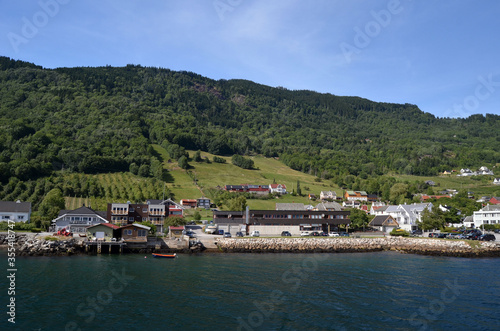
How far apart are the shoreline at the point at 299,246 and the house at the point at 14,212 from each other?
1664 centimetres

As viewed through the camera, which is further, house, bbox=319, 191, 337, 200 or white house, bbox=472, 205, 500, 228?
house, bbox=319, 191, 337, 200

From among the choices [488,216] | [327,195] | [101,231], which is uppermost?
[327,195]

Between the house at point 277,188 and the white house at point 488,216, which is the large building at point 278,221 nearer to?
the white house at point 488,216

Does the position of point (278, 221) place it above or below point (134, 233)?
above

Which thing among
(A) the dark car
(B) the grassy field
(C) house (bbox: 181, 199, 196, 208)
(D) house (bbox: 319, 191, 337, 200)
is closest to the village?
(C) house (bbox: 181, 199, 196, 208)

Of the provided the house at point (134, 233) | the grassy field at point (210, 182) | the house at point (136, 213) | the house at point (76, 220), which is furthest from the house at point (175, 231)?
the grassy field at point (210, 182)

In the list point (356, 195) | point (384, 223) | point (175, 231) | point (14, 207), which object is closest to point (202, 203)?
point (175, 231)

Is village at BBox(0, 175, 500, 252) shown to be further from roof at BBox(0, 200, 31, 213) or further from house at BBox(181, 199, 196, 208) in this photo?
house at BBox(181, 199, 196, 208)

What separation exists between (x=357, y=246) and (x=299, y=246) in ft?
33.9

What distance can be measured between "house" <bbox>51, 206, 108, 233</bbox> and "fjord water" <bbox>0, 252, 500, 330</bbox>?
69.0 ft

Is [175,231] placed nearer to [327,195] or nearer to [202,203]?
[202,203]

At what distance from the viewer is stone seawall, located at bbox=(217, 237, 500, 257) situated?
56.9 metres

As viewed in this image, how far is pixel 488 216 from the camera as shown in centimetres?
8581

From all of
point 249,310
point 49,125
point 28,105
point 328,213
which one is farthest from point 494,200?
point 28,105
